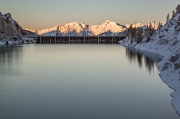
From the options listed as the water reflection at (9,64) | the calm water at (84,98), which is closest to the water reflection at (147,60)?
the calm water at (84,98)

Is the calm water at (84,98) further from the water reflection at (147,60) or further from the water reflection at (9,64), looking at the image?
the water reflection at (147,60)

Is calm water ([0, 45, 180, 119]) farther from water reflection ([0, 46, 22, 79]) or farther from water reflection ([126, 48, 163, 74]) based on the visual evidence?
water reflection ([126, 48, 163, 74])

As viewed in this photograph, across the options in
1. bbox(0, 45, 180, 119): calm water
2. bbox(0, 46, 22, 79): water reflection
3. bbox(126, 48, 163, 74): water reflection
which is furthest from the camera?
bbox(126, 48, 163, 74): water reflection

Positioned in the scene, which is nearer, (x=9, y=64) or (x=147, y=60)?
(x=9, y=64)

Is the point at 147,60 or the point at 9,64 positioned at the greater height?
the point at 9,64

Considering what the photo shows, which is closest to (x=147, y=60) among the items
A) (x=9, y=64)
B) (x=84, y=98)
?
(x=9, y=64)

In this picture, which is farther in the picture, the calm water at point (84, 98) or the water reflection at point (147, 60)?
the water reflection at point (147, 60)

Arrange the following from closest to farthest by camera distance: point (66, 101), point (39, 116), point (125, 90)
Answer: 1. point (39, 116)
2. point (66, 101)
3. point (125, 90)

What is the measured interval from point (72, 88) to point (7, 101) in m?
7.48

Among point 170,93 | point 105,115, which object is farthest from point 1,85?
point 170,93

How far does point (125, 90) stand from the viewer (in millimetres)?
27125

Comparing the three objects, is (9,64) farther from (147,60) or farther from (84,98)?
(147,60)

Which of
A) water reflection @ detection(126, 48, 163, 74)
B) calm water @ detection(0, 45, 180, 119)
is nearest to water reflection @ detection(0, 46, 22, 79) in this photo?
calm water @ detection(0, 45, 180, 119)

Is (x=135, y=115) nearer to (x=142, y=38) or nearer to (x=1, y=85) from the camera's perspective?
(x=1, y=85)
